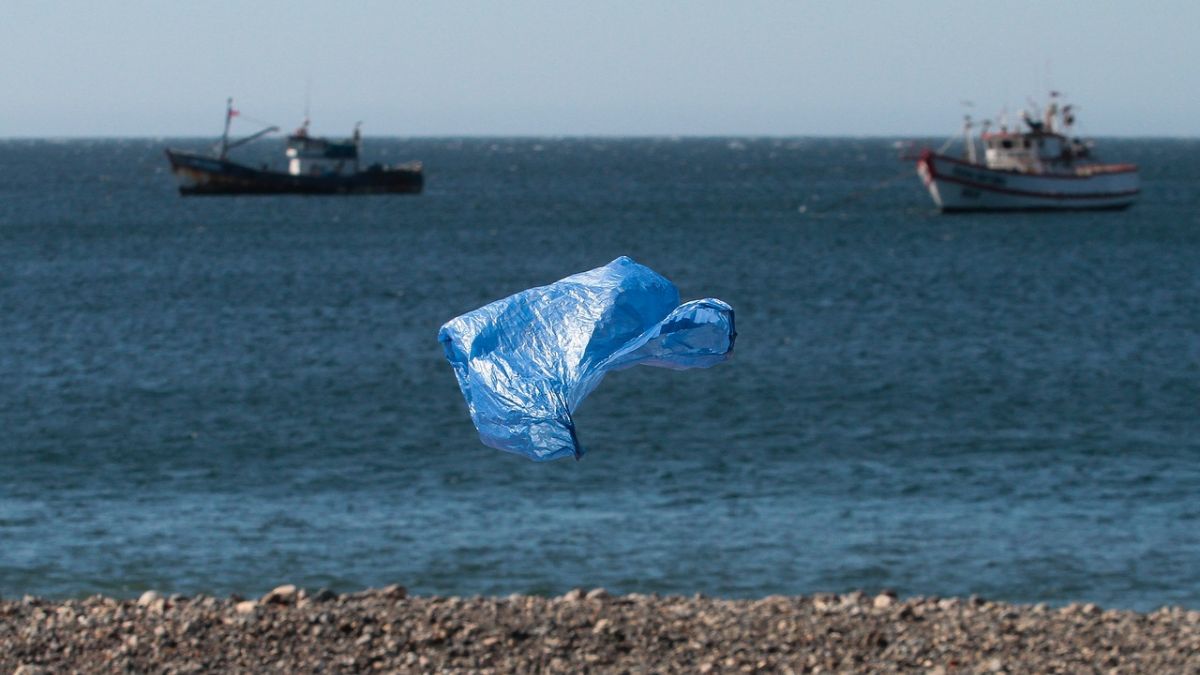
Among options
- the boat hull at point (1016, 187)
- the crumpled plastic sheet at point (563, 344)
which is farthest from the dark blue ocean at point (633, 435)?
the boat hull at point (1016, 187)

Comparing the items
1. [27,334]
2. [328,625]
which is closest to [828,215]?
[27,334]

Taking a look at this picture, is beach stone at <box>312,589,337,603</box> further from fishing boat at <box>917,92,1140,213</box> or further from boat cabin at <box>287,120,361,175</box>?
boat cabin at <box>287,120,361,175</box>

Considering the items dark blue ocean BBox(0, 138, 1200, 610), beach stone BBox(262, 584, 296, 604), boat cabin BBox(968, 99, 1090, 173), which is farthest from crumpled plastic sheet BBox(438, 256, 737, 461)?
boat cabin BBox(968, 99, 1090, 173)

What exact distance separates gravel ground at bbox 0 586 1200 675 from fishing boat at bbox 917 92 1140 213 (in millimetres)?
64940

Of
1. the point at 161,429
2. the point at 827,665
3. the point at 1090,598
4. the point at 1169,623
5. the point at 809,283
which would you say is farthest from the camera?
the point at 809,283

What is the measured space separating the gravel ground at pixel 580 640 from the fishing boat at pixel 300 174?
84454 mm

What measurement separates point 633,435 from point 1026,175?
56.3 meters

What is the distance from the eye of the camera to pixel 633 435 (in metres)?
27.2

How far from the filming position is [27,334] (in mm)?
42531

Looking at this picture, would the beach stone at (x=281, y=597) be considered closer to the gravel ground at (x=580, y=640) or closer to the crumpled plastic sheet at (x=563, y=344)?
the gravel ground at (x=580, y=640)

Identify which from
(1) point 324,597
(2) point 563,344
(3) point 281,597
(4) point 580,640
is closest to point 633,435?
(1) point 324,597

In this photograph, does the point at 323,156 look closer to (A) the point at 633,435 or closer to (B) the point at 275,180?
(B) the point at 275,180

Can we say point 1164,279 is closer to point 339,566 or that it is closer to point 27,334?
point 27,334

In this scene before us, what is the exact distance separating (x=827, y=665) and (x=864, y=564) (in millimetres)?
7471
